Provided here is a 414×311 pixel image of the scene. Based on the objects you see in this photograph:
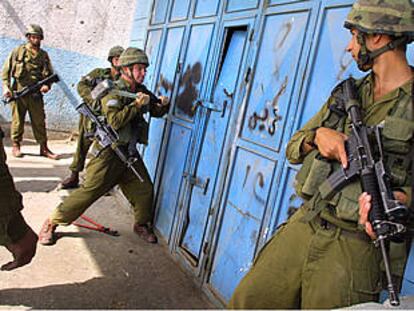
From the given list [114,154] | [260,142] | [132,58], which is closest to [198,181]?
[114,154]

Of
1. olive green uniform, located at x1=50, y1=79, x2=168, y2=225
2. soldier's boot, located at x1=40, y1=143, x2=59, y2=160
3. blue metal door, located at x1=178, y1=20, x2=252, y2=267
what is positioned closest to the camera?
blue metal door, located at x1=178, y1=20, x2=252, y2=267

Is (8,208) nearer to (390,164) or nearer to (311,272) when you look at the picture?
(311,272)

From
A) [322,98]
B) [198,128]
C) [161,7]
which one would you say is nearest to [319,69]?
[322,98]

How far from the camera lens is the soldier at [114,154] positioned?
4043mm

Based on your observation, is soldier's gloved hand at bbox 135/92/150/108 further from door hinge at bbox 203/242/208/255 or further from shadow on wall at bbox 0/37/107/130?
shadow on wall at bbox 0/37/107/130

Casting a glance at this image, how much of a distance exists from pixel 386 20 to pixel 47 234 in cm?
339

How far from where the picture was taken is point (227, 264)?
337 cm

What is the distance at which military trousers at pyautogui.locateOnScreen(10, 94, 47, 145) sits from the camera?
282 inches

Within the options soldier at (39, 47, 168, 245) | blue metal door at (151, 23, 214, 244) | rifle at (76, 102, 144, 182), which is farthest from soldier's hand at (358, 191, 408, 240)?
rifle at (76, 102, 144, 182)

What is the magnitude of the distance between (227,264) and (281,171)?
34.1 inches

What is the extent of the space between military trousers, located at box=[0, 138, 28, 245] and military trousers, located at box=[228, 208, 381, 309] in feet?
4.86

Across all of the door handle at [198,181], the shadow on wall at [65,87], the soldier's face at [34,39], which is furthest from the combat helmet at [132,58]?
the shadow on wall at [65,87]

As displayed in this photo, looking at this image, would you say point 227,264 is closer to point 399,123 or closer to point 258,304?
point 258,304

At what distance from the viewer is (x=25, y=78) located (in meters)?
7.03
